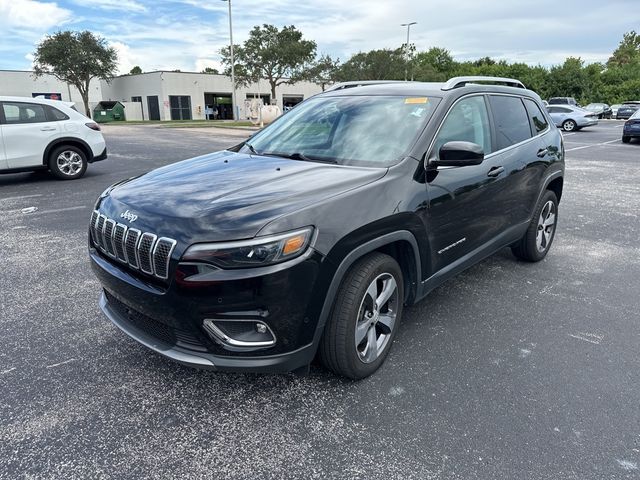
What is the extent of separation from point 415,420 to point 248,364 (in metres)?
0.98

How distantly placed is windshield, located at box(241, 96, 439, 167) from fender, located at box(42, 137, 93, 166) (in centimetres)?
723

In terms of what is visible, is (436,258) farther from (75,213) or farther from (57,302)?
(75,213)

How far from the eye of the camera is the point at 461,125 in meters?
3.64

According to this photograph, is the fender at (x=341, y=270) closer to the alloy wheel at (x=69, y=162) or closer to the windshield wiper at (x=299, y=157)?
the windshield wiper at (x=299, y=157)

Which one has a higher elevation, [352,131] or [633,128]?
[352,131]

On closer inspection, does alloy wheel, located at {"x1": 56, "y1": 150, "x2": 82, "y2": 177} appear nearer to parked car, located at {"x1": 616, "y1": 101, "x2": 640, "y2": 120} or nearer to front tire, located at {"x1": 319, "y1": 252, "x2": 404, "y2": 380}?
front tire, located at {"x1": 319, "y1": 252, "x2": 404, "y2": 380}

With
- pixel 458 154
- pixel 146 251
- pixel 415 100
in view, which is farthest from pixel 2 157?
pixel 458 154

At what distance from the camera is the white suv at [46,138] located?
8992 millimetres

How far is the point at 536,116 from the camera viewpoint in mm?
4887

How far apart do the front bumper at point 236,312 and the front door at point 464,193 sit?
1.21m

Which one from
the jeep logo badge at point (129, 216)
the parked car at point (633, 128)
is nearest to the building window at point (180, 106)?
the parked car at point (633, 128)

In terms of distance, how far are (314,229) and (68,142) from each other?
9211mm

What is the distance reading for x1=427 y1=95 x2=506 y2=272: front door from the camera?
10.7 feet

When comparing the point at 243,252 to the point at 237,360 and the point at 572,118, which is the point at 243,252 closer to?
the point at 237,360
